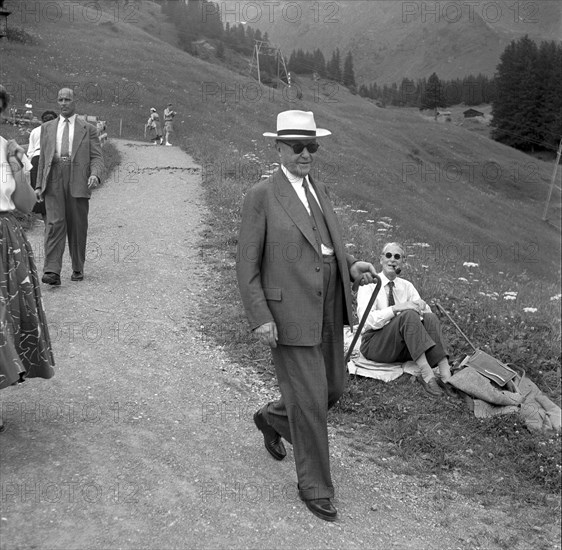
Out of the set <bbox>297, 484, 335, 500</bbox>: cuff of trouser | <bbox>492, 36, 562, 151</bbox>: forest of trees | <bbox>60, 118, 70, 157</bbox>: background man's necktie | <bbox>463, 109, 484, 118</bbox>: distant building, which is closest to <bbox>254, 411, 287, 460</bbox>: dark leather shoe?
<bbox>297, 484, 335, 500</bbox>: cuff of trouser

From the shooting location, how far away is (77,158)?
896cm

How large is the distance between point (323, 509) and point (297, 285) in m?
1.51

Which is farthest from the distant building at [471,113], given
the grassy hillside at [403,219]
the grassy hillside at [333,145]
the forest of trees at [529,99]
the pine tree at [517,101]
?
the grassy hillside at [333,145]

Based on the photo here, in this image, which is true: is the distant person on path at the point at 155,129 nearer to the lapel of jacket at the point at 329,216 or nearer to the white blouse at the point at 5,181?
the white blouse at the point at 5,181

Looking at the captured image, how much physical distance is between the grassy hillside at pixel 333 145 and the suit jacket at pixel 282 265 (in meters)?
12.7

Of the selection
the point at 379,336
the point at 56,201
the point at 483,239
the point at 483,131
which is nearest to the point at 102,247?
the point at 56,201

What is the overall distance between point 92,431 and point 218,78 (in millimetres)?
50597

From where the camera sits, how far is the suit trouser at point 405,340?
278 inches

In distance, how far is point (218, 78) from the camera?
53.2 meters

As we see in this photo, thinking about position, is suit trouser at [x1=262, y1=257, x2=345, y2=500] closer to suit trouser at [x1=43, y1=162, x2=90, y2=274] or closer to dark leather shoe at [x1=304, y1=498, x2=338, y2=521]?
dark leather shoe at [x1=304, y1=498, x2=338, y2=521]

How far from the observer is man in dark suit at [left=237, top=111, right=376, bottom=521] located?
459 centimetres

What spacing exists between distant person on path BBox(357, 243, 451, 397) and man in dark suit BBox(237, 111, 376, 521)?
7.71 feet

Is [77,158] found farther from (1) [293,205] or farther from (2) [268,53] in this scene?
(2) [268,53]

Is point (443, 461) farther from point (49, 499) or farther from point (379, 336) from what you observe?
point (49, 499)
